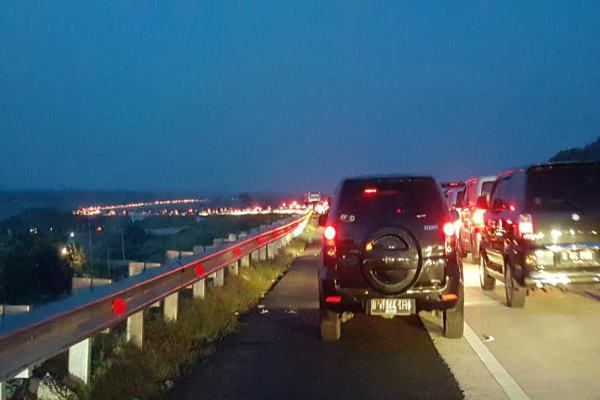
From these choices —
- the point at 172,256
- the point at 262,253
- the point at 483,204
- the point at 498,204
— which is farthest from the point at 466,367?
the point at 262,253

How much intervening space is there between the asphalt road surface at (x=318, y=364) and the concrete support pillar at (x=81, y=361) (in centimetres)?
83

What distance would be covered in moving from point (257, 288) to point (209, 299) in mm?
2627

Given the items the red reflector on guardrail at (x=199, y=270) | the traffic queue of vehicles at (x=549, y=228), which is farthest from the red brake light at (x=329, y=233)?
the traffic queue of vehicles at (x=549, y=228)

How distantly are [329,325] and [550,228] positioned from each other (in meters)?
3.65

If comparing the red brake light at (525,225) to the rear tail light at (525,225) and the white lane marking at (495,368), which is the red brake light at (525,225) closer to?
the rear tail light at (525,225)

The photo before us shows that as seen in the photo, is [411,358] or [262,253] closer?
[411,358]

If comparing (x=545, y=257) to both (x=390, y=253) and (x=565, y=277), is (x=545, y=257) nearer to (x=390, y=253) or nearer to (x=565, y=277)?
(x=565, y=277)

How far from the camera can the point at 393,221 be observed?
9.19m

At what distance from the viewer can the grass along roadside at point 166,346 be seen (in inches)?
289

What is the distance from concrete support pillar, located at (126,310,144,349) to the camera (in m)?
Result: 8.62

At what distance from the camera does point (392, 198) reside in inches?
374


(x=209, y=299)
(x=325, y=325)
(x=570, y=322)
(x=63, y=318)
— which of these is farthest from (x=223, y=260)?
(x=63, y=318)

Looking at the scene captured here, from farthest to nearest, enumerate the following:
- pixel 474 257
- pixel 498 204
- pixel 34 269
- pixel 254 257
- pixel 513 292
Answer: pixel 474 257 < pixel 254 257 < pixel 34 269 < pixel 498 204 < pixel 513 292

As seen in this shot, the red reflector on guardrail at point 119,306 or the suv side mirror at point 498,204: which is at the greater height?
the suv side mirror at point 498,204
